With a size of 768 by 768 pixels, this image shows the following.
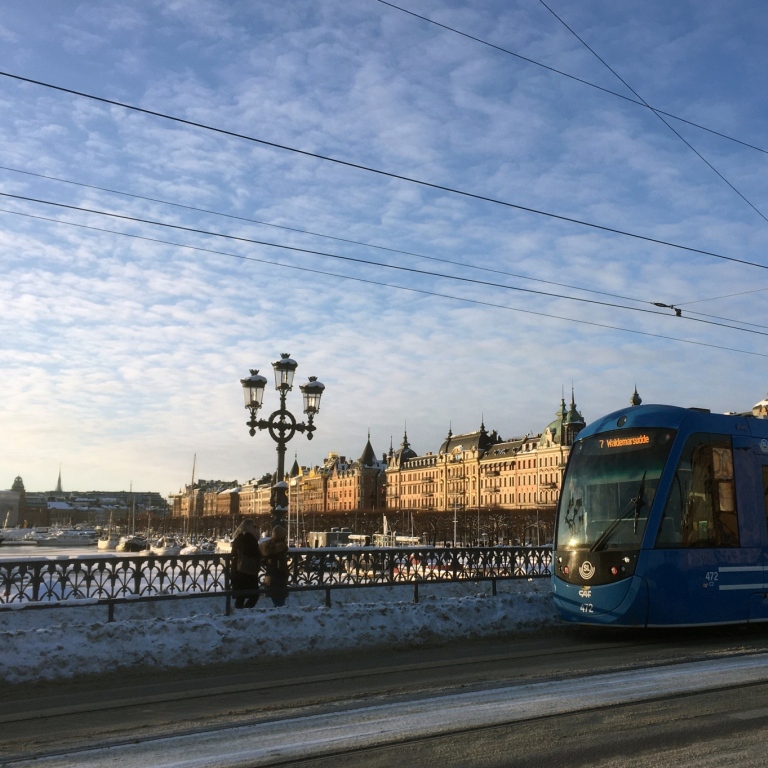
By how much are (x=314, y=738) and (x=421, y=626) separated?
21.6ft

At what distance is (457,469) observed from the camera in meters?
158

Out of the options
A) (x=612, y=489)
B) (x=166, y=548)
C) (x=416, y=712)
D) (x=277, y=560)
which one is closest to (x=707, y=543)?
(x=612, y=489)

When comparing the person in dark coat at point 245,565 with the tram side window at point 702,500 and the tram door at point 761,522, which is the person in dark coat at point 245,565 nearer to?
the tram side window at point 702,500

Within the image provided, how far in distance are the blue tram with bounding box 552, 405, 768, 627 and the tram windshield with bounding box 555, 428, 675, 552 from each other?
2 centimetres

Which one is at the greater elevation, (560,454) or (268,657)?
(560,454)

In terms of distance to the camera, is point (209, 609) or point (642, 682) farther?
point (209, 609)

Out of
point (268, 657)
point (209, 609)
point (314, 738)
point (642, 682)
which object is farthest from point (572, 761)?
point (209, 609)

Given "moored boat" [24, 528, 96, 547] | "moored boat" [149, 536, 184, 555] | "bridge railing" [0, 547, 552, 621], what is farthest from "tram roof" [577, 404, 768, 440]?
"moored boat" [24, 528, 96, 547]

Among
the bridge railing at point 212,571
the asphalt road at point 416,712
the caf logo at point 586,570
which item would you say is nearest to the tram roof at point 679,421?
the caf logo at point 586,570

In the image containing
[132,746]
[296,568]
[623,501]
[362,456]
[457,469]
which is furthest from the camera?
[362,456]

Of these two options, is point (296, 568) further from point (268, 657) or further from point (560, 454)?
point (560, 454)

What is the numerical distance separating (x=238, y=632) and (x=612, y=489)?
594 cm

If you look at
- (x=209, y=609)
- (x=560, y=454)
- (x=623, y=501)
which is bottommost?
(x=209, y=609)

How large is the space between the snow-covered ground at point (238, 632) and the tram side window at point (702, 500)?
130 inches
